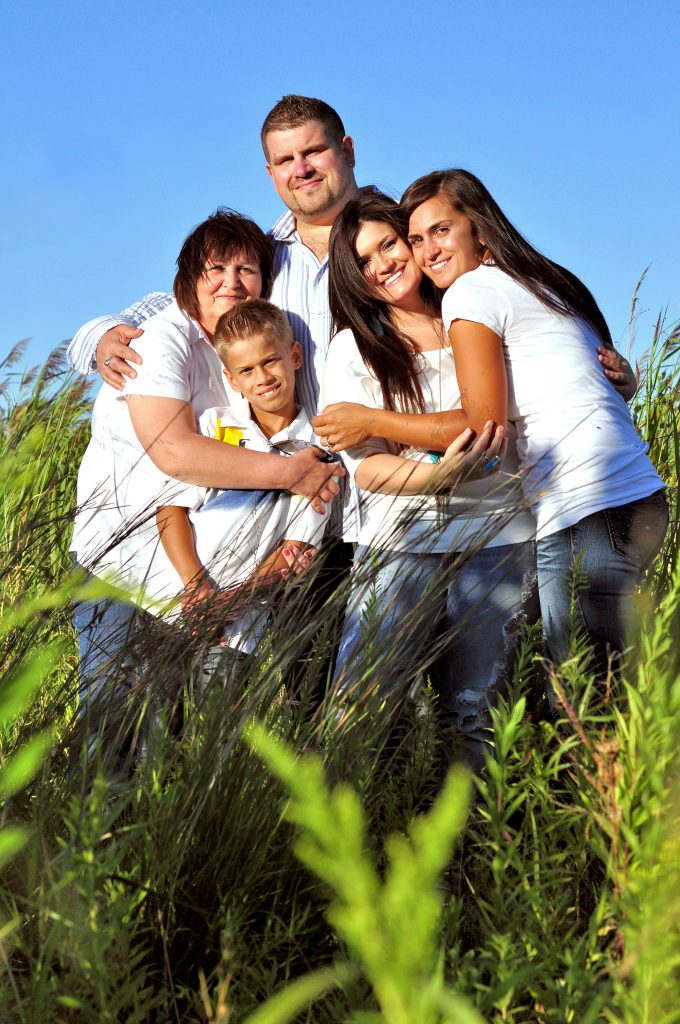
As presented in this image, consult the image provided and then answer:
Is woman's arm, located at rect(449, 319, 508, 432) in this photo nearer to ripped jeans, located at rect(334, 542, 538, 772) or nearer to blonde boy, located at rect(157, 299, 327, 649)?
ripped jeans, located at rect(334, 542, 538, 772)

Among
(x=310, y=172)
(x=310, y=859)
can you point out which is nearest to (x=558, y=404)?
(x=310, y=172)

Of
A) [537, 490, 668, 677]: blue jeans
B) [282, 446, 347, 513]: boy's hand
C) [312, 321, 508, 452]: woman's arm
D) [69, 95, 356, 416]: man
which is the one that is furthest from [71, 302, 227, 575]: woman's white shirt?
[537, 490, 668, 677]: blue jeans

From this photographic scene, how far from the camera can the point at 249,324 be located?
3.24 metres

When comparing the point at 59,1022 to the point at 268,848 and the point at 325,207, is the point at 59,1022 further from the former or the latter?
the point at 325,207

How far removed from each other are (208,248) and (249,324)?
42 centimetres

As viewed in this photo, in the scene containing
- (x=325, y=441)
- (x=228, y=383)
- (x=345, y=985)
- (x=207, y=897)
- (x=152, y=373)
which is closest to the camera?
(x=345, y=985)

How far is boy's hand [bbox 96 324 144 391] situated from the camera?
340 cm

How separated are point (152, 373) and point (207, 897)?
1948mm

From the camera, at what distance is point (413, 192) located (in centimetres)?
310

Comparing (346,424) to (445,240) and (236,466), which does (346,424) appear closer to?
(236,466)

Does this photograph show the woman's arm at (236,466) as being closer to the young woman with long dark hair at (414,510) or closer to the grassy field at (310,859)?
the young woman with long dark hair at (414,510)

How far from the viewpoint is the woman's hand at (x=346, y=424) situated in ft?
9.30

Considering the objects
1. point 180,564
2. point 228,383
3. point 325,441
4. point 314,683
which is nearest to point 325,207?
point 228,383

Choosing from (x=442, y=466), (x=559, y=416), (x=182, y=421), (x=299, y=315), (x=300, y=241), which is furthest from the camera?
(x=300, y=241)
